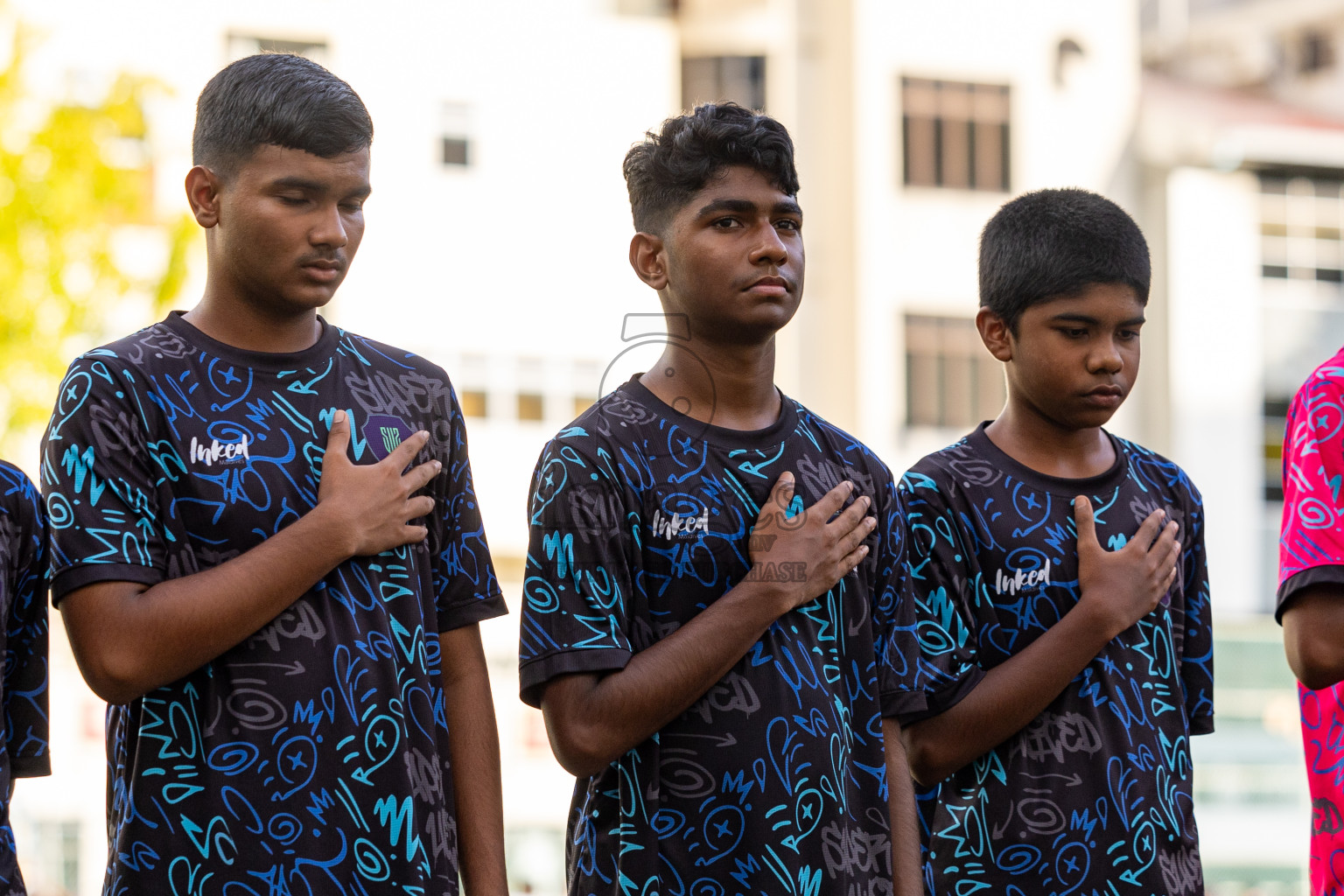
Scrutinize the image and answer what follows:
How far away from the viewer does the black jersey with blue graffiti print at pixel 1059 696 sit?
3.33 m

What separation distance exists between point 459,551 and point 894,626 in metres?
0.87

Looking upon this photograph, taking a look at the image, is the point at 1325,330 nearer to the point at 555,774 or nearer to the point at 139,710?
the point at 555,774

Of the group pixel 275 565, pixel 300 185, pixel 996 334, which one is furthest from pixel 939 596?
pixel 300 185

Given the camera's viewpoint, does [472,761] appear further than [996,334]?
No

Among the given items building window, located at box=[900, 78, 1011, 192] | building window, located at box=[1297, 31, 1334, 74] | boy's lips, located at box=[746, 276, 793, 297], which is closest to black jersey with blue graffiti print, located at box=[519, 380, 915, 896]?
boy's lips, located at box=[746, 276, 793, 297]

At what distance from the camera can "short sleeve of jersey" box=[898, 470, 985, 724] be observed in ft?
11.0

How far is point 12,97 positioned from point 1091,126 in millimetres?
12671

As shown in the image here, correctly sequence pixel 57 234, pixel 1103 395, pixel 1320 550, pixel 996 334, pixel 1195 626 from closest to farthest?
pixel 1320 550
pixel 1103 395
pixel 1195 626
pixel 996 334
pixel 57 234

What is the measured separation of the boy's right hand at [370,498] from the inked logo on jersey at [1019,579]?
1240 millimetres

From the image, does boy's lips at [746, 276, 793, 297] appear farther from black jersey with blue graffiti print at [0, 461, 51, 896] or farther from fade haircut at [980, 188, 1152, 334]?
black jersey with blue graffiti print at [0, 461, 51, 896]

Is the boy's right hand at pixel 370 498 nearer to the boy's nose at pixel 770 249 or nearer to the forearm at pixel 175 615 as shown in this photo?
the forearm at pixel 175 615

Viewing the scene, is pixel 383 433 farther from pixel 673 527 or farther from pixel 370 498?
pixel 673 527

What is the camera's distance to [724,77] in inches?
776

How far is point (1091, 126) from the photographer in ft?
65.7
